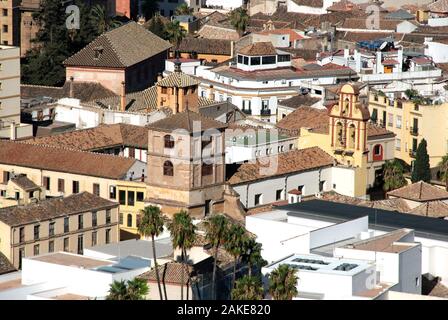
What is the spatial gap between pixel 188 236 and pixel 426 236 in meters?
11.1

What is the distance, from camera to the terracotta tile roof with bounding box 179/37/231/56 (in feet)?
421

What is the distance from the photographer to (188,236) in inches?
2771

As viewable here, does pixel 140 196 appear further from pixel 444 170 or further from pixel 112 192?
pixel 444 170

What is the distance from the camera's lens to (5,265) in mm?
78062

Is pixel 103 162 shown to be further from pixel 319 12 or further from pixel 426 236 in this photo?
pixel 319 12

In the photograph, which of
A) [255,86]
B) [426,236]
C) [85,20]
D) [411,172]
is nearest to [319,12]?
[85,20]

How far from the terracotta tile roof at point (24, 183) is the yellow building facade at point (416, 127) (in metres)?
19.4

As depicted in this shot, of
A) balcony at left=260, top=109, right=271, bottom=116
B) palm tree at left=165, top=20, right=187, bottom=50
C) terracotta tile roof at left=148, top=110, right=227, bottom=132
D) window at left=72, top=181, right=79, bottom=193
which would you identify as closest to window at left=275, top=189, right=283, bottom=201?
terracotta tile roof at left=148, top=110, right=227, bottom=132

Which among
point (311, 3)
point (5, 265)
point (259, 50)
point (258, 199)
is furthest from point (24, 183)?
point (311, 3)

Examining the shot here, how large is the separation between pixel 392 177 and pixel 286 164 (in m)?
5.71

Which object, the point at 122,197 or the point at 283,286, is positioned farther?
the point at 122,197

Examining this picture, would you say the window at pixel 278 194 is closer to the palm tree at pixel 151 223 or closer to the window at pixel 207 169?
the window at pixel 207 169

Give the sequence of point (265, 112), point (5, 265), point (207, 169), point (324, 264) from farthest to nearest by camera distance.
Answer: point (265, 112) < point (207, 169) < point (5, 265) < point (324, 264)

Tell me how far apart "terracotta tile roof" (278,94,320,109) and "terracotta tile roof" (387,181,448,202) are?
55.7 feet
